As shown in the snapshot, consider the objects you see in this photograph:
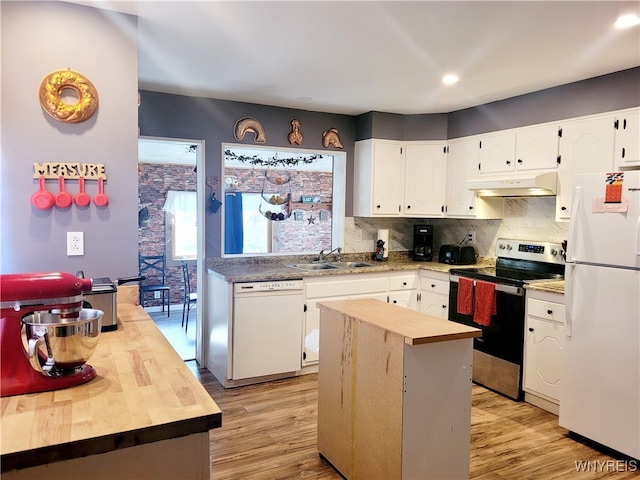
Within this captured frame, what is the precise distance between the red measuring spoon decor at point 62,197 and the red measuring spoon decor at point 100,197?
0.12m

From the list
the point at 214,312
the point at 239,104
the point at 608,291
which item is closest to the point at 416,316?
the point at 608,291

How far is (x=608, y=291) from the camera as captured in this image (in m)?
2.62

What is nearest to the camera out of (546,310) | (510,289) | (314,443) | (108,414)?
(108,414)

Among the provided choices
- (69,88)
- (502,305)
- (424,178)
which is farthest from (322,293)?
(69,88)

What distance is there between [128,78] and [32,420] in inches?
70.1

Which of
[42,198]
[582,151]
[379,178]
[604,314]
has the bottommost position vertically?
[604,314]

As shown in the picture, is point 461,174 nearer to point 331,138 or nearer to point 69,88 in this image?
point 331,138

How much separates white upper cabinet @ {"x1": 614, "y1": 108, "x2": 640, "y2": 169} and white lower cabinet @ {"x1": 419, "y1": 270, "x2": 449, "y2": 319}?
1.58 m

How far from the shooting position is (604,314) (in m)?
2.64

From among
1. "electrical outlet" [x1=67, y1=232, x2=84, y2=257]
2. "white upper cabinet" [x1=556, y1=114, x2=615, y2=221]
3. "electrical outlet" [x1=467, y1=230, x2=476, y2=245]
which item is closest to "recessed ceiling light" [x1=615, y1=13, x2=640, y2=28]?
"white upper cabinet" [x1=556, y1=114, x2=615, y2=221]

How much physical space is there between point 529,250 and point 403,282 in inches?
43.8

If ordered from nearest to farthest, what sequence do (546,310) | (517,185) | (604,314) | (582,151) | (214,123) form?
(604,314)
(546,310)
(582,151)
(517,185)
(214,123)

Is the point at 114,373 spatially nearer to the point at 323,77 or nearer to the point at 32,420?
the point at 32,420

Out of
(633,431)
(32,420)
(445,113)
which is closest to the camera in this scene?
(32,420)
